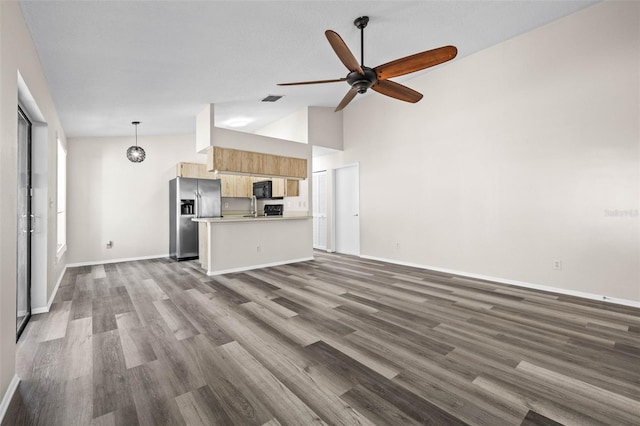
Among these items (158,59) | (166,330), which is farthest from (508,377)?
(158,59)

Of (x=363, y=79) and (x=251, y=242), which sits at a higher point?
(x=363, y=79)

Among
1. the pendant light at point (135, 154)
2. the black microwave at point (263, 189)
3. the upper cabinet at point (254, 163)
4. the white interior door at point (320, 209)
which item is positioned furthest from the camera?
the white interior door at point (320, 209)

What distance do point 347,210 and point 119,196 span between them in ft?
16.3

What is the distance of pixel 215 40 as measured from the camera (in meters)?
3.12

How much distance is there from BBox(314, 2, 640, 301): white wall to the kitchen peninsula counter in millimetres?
1883

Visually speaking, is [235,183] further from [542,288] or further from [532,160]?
[542,288]

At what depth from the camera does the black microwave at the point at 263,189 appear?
271 inches

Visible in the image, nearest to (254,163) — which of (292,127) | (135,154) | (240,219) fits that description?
(240,219)

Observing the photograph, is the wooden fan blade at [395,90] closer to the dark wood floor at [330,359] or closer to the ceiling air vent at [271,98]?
the dark wood floor at [330,359]

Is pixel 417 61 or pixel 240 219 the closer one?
pixel 417 61

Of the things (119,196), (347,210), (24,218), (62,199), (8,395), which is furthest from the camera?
(347,210)

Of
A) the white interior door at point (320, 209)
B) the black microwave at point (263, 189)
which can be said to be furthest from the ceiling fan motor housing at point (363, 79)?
the white interior door at point (320, 209)

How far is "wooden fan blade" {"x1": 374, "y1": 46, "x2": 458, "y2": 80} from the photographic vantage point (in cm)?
246

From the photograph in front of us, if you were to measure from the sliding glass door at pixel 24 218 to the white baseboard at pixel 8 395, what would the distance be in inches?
55.0
